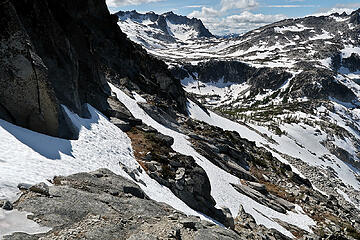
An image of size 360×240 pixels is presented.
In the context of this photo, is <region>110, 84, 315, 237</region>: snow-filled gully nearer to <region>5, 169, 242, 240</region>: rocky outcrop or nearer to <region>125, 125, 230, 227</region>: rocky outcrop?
<region>125, 125, 230, 227</region>: rocky outcrop

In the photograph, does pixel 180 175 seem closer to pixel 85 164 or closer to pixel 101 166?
pixel 101 166

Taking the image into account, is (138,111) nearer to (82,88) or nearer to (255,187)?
(82,88)

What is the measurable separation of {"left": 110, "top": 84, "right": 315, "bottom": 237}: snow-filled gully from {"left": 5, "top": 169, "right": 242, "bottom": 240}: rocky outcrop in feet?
51.3

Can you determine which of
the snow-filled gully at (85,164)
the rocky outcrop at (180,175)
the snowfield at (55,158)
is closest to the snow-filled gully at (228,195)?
the snow-filled gully at (85,164)

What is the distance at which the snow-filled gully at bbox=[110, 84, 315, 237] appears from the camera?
31.2 meters

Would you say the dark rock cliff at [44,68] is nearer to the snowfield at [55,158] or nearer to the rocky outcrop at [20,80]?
the rocky outcrop at [20,80]

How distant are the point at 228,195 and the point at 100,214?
22.8m

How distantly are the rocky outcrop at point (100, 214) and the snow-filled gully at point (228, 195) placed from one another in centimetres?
1564

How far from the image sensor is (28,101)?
18.7m

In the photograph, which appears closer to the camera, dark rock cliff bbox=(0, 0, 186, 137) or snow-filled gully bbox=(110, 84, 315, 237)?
dark rock cliff bbox=(0, 0, 186, 137)

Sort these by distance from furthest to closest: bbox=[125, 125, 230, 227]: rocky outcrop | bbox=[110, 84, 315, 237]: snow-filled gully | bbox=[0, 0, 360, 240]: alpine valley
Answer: bbox=[110, 84, 315, 237]: snow-filled gully, bbox=[125, 125, 230, 227]: rocky outcrop, bbox=[0, 0, 360, 240]: alpine valley

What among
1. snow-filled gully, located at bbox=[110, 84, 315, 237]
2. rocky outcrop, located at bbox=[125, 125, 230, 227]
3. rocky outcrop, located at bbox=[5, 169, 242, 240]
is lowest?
snow-filled gully, located at bbox=[110, 84, 315, 237]

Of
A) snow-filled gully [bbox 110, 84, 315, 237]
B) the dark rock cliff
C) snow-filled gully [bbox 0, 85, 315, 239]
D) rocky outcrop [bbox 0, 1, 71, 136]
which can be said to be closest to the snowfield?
snow-filled gully [bbox 0, 85, 315, 239]

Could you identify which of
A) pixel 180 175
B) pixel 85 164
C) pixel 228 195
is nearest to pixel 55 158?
pixel 85 164
